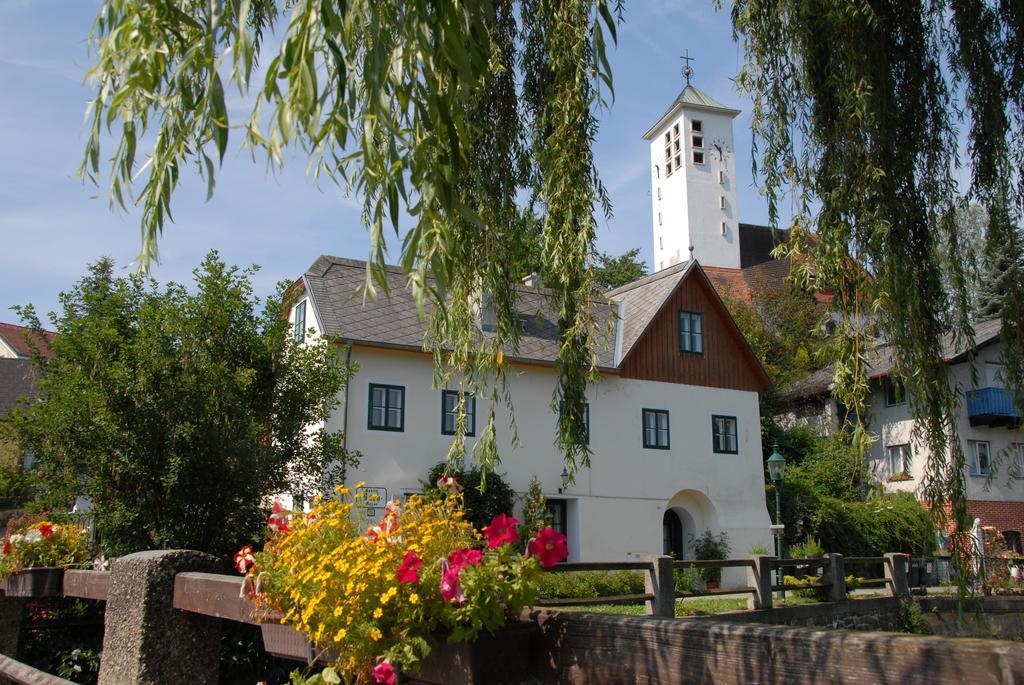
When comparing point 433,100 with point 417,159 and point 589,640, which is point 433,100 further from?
point 589,640

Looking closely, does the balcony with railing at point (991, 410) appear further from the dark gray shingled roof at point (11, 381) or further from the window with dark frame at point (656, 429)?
the dark gray shingled roof at point (11, 381)

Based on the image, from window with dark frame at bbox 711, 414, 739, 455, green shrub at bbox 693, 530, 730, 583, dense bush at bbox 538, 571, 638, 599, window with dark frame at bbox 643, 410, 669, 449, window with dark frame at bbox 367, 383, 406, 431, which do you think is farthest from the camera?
window with dark frame at bbox 711, 414, 739, 455

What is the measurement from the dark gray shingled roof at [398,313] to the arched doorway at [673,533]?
5038 millimetres

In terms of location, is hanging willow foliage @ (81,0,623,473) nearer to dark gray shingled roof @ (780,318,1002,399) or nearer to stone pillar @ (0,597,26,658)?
dark gray shingled roof @ (780,318,1002,399)

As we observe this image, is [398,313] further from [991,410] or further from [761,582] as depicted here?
[991,410]

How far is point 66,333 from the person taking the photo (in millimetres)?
11711

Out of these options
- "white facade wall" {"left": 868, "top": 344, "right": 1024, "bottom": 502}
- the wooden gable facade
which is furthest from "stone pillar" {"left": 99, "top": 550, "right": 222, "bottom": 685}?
"white facade wall" {"left": 868, "top": 344, "right": 1024, "bottom": 502}

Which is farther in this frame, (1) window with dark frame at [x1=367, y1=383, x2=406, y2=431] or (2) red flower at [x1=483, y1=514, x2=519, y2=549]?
(1) window with dark frame at [x1=367, y1=383, x2=406, y2=431]

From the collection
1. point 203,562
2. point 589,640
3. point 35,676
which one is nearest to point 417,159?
point 589,640

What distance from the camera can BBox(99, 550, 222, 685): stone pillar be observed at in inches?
143

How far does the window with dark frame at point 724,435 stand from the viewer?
25.3 meters

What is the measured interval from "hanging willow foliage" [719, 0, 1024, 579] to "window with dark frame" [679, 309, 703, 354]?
1942cm

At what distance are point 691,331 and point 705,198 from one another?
41.4m

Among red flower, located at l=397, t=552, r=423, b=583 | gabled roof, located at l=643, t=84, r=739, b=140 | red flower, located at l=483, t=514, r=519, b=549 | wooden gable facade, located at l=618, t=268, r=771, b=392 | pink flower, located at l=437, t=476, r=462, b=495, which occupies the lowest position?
red flower, located at l=397, t=552, r=423, b=583
